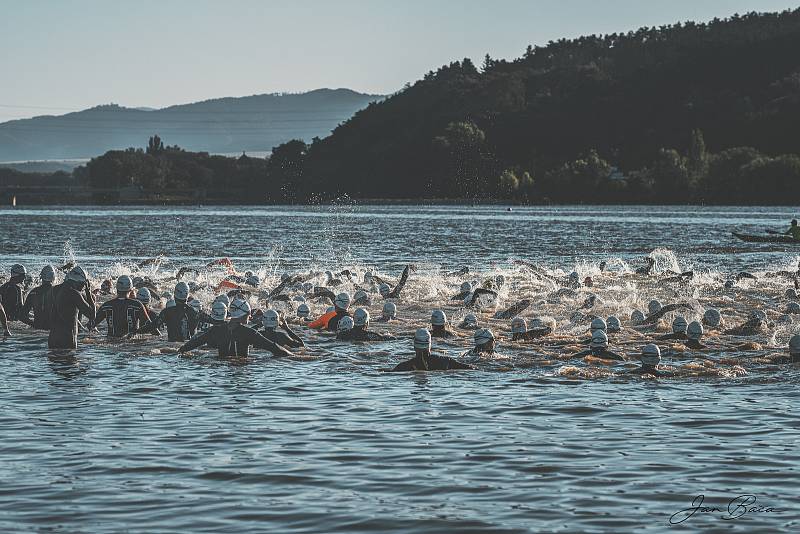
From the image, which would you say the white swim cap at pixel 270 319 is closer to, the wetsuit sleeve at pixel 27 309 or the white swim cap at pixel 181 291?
the white swim cap at pixel 181 291

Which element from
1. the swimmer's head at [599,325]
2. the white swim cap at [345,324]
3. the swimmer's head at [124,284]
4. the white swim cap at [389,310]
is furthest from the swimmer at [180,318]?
the swimmer's head at [599,325]

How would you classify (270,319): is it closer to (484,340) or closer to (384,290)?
(484,340)

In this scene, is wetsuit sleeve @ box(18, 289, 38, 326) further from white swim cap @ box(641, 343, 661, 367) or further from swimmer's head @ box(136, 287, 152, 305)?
white swim cap @ box(641, 343, 661, 367)

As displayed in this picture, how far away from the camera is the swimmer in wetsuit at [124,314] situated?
2773 centimetres

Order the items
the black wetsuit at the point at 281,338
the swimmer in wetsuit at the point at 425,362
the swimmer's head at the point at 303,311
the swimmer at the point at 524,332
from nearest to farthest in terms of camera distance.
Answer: the swimmer in wetsuit at the point at 425,362 < the black wetsuit at the point at 281,338 < the swimmer at the point at 524,332 < the swimmer's head at the point at 303,311

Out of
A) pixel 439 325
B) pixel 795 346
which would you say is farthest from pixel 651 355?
pixel 439 325

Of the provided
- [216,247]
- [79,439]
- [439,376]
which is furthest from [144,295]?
[216,247]

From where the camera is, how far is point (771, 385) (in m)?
22.3

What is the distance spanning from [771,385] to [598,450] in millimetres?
6701

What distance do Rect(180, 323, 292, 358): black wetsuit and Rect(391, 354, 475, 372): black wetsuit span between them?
310cm

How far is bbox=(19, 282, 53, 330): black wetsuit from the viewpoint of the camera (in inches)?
1104

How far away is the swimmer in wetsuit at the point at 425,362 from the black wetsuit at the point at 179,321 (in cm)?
604

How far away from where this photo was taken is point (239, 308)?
24.9m

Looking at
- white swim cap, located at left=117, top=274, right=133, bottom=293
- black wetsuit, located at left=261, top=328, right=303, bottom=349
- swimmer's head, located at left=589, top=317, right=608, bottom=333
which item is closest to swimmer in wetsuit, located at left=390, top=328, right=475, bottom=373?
black wetsuit, located at left=261, top=328, right=303, bottom=349
